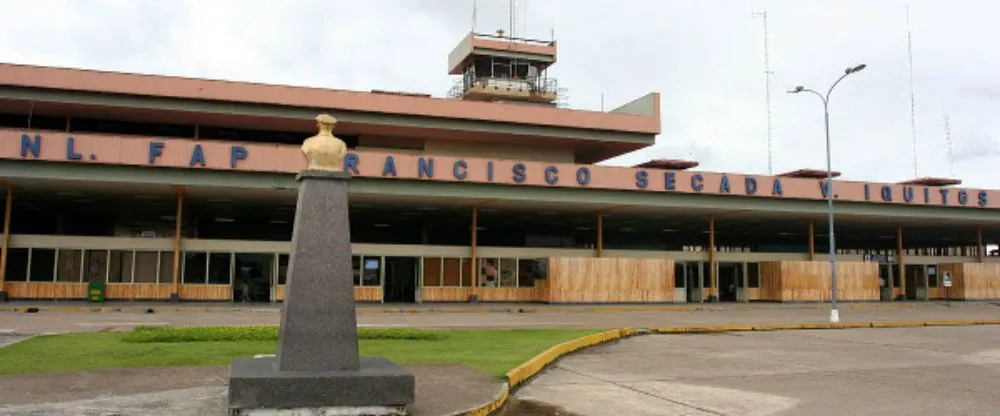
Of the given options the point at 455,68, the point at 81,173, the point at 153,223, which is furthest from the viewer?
the point at 455,68

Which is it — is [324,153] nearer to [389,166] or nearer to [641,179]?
[389,166]

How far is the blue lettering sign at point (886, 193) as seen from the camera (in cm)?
4219

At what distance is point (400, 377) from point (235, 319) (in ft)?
61.4

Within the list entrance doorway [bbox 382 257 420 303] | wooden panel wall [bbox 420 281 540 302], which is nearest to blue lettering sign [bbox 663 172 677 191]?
wooden panel wall [bbox 420 281 540 302]

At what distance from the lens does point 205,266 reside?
3484 cm

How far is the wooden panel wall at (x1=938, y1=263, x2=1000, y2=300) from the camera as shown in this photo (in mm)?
47094

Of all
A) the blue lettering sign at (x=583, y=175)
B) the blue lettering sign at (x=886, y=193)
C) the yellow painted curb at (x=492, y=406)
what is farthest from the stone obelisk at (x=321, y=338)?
the blue lettering sign at (x=886, y=193)

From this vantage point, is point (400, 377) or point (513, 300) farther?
point (513, 300)

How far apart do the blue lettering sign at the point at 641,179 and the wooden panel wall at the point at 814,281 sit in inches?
409

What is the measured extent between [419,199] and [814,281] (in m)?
22.3

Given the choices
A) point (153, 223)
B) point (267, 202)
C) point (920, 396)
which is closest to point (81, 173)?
point (267, 202)

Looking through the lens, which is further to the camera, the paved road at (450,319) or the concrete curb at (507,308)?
the concrete curb at (507,308)

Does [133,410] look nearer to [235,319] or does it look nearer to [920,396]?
[920,396]

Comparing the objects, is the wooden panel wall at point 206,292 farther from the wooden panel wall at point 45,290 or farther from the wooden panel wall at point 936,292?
the wooden panel wall at point 936,292
